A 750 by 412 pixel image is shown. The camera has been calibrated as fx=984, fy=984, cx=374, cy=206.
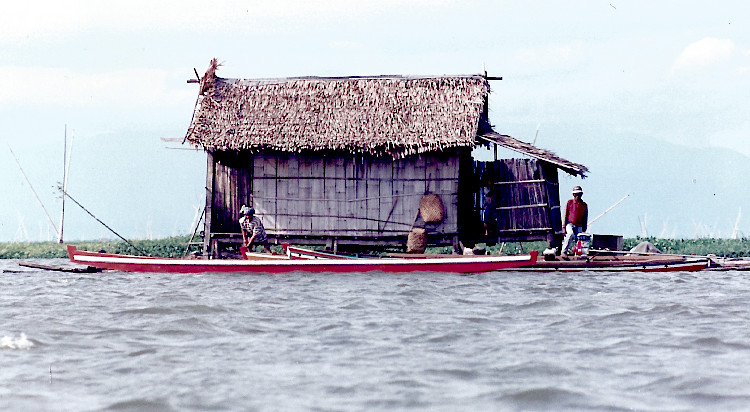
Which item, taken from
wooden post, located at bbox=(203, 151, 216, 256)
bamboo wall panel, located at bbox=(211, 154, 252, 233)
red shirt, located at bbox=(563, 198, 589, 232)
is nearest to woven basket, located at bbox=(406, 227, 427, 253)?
red shirt, located at bbox=(563, 198, 589, 232)

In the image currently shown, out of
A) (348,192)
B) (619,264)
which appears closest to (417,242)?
(348,192)

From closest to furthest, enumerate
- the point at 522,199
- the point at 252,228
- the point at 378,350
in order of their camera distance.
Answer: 1. the point at 378,350
2. the point at 252,228
3. the point at 522,199

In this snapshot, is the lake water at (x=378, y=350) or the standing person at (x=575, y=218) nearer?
the lake water at (x=378, y=350)

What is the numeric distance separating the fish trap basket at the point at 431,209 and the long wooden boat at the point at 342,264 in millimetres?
2167

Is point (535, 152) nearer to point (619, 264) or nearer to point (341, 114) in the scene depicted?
point (619, 264)

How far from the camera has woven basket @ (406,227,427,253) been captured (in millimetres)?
20141

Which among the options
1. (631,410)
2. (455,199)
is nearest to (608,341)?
(631,410)

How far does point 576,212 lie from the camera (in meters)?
18.4

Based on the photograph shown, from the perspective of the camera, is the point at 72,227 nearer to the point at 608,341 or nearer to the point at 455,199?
the point at 455,199

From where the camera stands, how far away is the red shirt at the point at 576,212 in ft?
60.0

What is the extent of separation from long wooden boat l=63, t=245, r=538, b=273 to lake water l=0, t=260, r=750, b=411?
8.03 feet

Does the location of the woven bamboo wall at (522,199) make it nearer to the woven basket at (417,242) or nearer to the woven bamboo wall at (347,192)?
the woven bamboo wall at (347,192)

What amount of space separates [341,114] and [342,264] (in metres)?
3.73

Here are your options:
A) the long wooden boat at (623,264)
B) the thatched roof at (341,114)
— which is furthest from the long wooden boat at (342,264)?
the thatched roof at (341,114)
